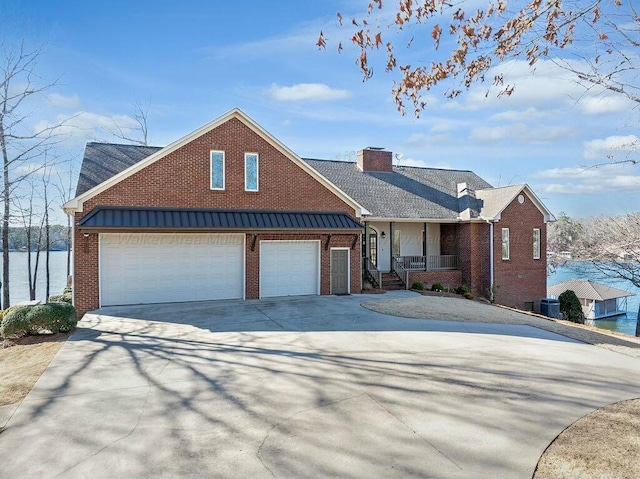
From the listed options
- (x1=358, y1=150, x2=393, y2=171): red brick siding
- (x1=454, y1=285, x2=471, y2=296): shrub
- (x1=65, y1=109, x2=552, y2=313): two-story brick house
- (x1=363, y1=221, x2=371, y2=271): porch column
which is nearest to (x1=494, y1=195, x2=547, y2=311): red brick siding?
(x1=65, y1=109, x2=552, y2=313): two-story brick house

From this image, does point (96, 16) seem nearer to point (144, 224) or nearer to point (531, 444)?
point (144, 224)

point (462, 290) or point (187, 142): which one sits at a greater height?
point (187, 142)

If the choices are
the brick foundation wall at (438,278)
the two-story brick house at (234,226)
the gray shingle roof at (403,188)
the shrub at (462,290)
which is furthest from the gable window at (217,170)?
the shrub at (462,290)

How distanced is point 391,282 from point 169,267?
1124 centimetres

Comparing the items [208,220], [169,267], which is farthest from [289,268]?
[169,267]

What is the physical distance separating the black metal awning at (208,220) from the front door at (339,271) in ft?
4.79

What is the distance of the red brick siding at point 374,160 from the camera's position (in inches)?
1028

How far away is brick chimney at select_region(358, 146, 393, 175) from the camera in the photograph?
85.7ft

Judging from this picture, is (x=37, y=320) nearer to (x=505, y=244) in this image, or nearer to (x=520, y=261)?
(x=505, y=244)

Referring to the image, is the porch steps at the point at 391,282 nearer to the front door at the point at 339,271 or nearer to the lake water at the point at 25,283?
the front door at the point at 339,271

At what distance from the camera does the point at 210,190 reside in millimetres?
16578

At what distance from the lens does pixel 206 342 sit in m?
10.5

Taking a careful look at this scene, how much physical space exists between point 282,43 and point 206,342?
767 centimetres

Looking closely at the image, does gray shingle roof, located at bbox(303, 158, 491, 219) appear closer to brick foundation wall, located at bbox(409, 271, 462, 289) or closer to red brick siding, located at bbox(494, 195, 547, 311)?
red brick siding, located at bbox(494, 195, 547, 311)
